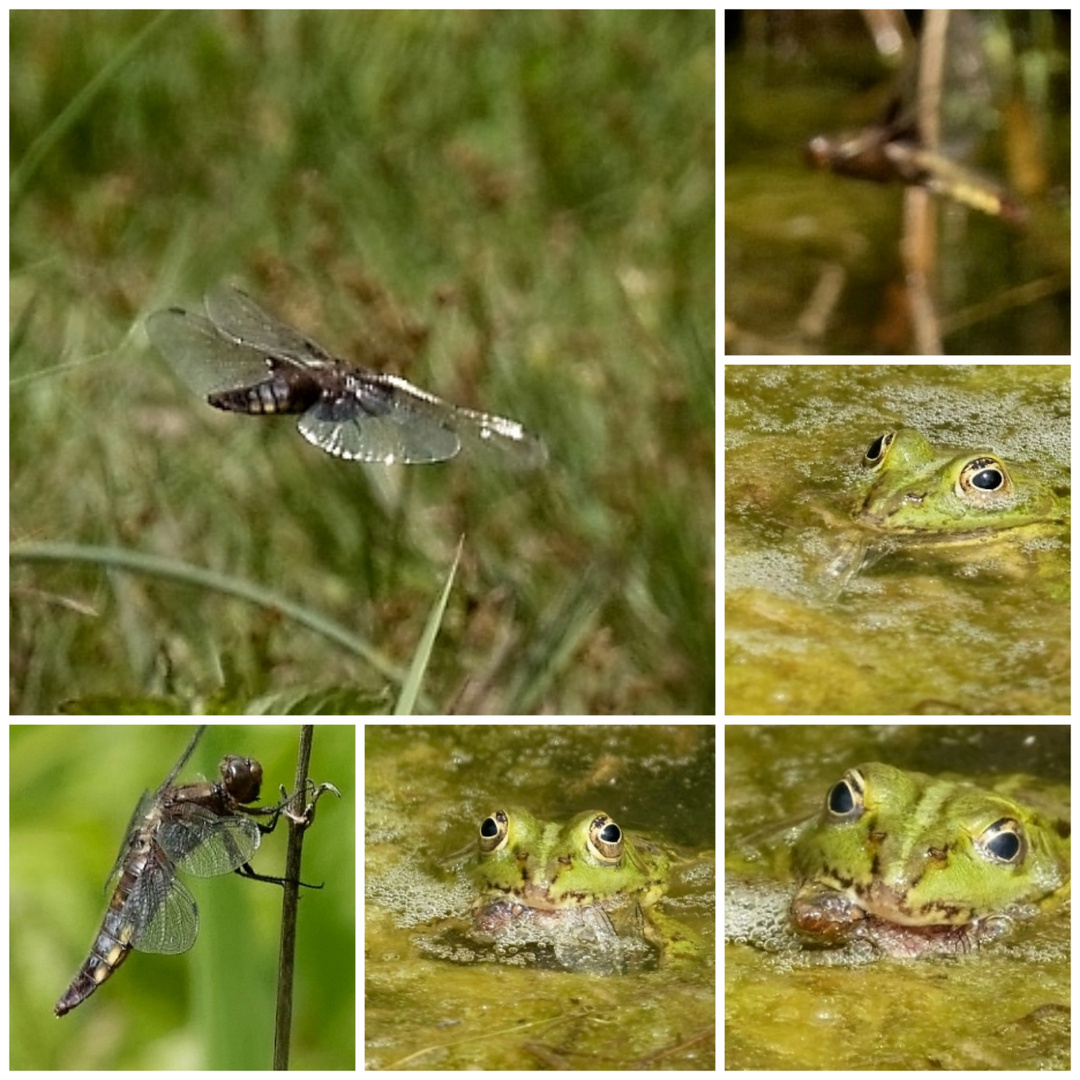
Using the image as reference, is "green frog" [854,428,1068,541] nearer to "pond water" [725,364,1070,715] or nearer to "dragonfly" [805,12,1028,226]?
"pond water" [725,364,1070,715]

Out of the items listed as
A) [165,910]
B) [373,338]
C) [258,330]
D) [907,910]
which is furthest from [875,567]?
[165,910]

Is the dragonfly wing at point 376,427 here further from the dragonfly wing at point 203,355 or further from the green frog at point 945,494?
the green frog at point 945,494

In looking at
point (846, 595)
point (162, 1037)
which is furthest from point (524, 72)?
point (162, 1037)

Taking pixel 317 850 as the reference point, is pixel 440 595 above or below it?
above

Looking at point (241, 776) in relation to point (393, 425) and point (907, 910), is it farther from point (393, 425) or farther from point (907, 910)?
point (907, 910)

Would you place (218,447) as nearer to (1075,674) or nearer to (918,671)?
(918,671)

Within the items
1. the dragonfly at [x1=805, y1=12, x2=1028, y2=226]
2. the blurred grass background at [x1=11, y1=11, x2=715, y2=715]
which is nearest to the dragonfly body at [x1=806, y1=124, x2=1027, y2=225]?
the dragonfly at [x1=805, y1=12, x2=1028, y2=226]
